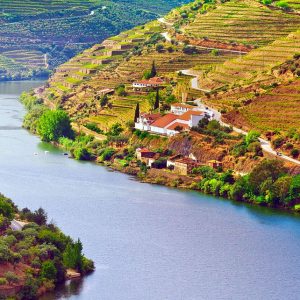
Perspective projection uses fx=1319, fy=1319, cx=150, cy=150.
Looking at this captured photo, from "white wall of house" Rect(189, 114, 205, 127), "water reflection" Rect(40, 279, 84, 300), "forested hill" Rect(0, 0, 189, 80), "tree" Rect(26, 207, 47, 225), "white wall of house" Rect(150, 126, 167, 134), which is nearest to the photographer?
"water reflection" Rect(40, 279, 84, 300)

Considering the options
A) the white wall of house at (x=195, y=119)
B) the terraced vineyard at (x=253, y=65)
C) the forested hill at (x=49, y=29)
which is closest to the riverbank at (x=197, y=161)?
the white wall of house at (x=195, y=119)

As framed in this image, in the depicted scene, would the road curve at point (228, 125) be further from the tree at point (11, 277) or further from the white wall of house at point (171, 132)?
the tree at point (11, 277)

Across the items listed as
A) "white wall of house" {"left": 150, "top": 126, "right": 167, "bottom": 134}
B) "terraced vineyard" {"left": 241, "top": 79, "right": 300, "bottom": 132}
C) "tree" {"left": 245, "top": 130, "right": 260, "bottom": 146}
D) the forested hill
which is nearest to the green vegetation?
"tree" {"left": 245, "top": 130, "right": 260, "bottom": 146}

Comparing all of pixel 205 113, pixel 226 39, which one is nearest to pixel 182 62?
pixel 226 39

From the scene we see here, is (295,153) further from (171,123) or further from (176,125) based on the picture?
(171,123)

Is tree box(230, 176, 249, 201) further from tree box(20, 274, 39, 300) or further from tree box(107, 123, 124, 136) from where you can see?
tree box(20, 274, 39, 300)
